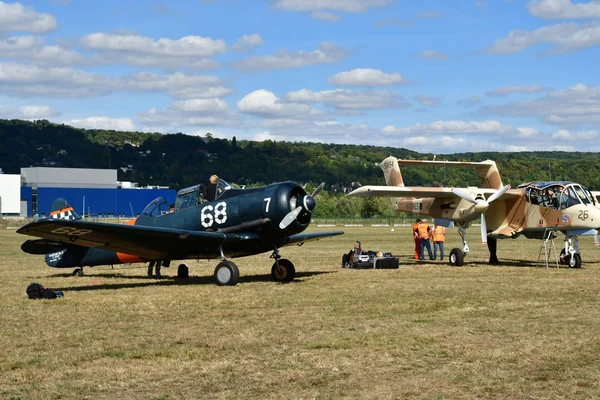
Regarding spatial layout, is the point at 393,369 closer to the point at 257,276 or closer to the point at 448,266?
the point at 257,276

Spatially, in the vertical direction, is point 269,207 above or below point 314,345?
above

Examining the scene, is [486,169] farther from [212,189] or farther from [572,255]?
[212,189]

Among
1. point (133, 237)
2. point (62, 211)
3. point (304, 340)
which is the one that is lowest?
point (304, 340)

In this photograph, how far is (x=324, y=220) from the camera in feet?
327

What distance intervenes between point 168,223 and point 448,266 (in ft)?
34.6

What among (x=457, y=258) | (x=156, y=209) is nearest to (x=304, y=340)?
(x=156, y=209)

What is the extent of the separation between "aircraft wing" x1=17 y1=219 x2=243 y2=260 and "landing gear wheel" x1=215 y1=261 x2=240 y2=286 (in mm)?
578

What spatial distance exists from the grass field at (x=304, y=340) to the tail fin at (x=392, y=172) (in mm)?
12503

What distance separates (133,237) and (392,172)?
15.7 m

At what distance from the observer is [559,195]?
24.2 metres

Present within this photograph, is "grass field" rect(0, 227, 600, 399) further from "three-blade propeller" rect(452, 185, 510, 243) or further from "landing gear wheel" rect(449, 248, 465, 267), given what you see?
"landing gear wheel" rect(449, 248, 465, 267)

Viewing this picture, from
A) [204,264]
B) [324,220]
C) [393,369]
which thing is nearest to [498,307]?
[393,369]

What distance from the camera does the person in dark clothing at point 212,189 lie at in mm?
19266

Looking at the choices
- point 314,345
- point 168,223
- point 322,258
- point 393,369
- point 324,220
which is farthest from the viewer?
point 324,220
